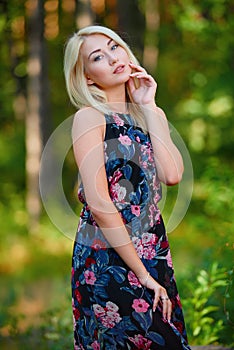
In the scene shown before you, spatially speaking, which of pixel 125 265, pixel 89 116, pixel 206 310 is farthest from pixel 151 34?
pixel 125 265

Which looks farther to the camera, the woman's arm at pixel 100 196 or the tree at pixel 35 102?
the tree at pixel 35 102

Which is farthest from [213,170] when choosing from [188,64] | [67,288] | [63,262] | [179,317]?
[188,64]

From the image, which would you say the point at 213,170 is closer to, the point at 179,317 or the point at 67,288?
the point at 67,288

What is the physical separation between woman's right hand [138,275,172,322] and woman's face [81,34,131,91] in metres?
0.77

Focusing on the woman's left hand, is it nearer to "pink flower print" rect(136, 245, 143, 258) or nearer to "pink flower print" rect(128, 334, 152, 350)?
"pink flower print" rect(136, 245, 143, 258)

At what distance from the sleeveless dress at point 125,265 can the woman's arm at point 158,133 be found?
32 mm

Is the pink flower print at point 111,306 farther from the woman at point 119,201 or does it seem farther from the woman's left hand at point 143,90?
the woman's left hand at point 143,90

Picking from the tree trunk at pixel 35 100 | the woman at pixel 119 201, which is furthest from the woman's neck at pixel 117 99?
the tree trunk at pixel 35 100

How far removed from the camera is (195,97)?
13.0 m

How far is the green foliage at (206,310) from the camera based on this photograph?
15.0 feet

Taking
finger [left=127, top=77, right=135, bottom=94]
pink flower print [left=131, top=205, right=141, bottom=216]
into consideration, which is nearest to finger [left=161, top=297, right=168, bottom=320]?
pink flower print [left=131, top=205, right=141, bottom=216]

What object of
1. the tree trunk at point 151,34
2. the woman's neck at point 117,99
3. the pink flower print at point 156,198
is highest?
the tree trunk at point 151,34

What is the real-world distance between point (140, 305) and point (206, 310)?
1.69m

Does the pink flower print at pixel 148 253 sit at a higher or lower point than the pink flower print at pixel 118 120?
lower
